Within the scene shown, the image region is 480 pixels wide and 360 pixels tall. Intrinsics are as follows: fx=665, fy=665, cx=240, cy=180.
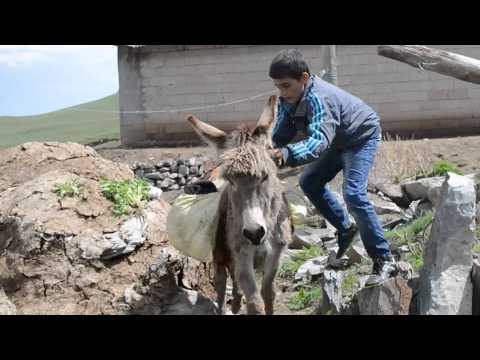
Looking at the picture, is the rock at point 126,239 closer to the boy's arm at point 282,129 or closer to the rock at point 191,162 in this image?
the boy's arm at point 282,129

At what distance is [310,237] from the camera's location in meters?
9.55

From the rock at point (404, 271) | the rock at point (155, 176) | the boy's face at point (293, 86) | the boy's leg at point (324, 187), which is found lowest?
the rock at point (155, 176)

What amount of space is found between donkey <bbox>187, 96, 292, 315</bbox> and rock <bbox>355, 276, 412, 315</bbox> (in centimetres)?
97

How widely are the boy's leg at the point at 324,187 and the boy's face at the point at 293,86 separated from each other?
2.55 feet

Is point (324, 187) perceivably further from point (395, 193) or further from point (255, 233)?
point (395, 193)

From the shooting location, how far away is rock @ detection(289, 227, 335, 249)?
9406 millimetres

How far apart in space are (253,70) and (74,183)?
38.6 feet

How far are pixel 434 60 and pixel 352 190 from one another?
9.57 ft

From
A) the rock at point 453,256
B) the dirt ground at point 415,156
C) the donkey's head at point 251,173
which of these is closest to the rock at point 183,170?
the dirt ground at point 415,156

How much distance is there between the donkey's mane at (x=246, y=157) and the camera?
17.3ft

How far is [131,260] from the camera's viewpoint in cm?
717

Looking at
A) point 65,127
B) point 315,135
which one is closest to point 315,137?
point 315,135

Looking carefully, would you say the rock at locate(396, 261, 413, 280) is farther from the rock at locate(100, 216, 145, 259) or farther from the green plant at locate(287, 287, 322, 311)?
the rock at locate(100, 216, 145, 259)

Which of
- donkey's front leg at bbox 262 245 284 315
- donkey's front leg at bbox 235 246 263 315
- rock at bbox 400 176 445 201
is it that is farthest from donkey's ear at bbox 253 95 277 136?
rock at bbox 400 176 445 201
